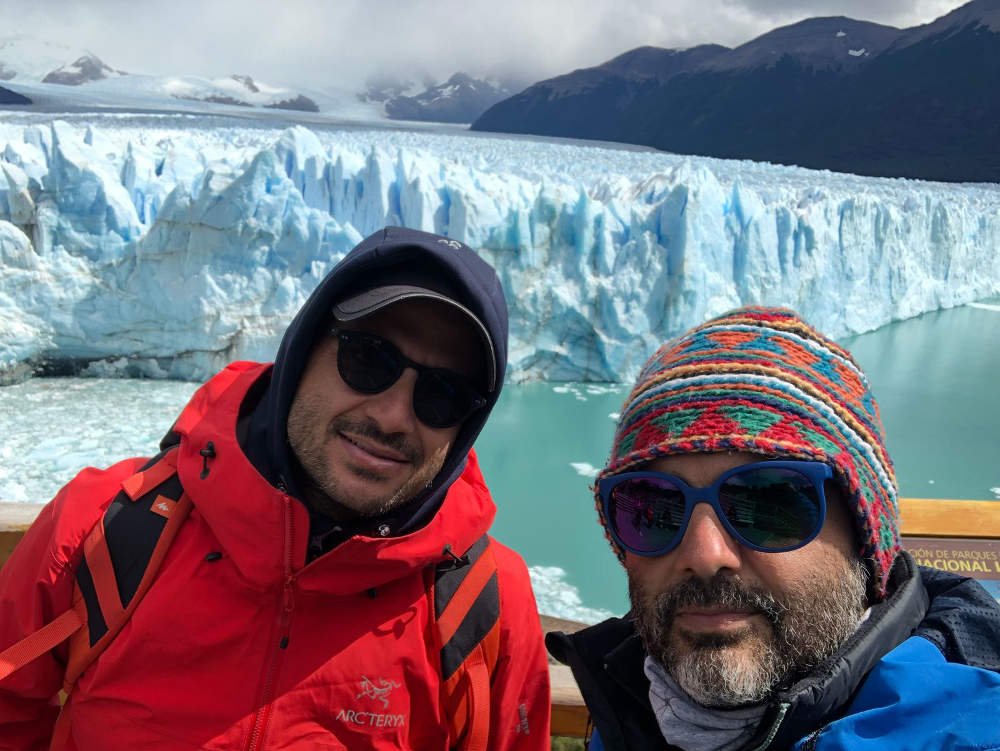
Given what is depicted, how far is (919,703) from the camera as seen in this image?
68 cm

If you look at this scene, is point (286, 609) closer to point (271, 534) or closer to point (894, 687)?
point (271, 534)

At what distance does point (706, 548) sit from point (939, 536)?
1134mm

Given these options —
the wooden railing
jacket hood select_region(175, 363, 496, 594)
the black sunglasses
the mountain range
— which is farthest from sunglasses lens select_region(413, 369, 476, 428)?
the mountain range

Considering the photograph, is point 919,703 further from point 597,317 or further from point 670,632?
point 597,317

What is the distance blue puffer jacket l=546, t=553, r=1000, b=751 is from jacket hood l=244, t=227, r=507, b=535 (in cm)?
39

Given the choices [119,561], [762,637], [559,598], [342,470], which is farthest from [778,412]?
[559,598]

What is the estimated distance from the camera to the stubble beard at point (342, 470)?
106 cm

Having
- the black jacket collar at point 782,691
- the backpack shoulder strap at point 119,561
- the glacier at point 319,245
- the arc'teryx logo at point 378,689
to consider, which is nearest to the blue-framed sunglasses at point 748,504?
the black jacket collar at point 782,691

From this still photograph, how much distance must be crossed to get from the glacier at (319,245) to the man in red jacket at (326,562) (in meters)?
5.86

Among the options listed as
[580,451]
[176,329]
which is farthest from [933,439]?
[176,329]

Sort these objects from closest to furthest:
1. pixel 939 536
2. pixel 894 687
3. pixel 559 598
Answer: pixel 894 687 < pixel 939 536 < pixel 559 598

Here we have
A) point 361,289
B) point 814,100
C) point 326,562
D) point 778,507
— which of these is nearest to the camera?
point 778,507

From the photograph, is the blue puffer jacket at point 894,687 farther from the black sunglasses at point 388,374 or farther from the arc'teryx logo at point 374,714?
the black sunglasses at point 388,374

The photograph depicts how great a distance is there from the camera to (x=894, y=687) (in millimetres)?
713
